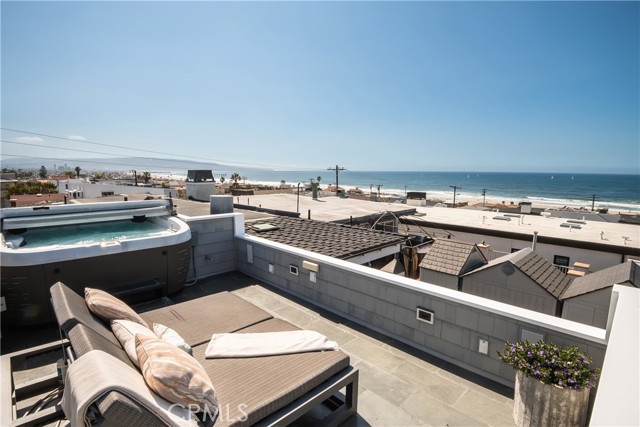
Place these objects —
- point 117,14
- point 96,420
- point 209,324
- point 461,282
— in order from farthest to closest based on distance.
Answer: point 117,14, point 461,282, point 209,324, point 96,420

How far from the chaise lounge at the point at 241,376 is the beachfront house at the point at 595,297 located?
15.5 ft

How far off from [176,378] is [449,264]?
207 inches

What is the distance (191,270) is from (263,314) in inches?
129

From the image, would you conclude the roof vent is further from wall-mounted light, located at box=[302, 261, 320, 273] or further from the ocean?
the ocean

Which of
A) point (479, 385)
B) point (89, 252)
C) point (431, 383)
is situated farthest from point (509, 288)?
point (89, 252)

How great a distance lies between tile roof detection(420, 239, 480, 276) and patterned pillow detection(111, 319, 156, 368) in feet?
15.9

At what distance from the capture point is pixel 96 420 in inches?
52.3

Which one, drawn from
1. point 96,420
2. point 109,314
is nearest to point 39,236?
point 109,314

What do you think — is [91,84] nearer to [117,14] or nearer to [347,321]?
[117,14]

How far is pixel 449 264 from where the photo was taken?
5.68 metres

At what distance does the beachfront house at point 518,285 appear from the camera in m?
5.21

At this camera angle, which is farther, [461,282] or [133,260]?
[461,282]

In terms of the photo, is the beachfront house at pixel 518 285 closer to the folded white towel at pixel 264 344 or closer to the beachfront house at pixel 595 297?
the beachfront house at pixel 595 297

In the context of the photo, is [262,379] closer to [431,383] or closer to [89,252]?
[431,383]
